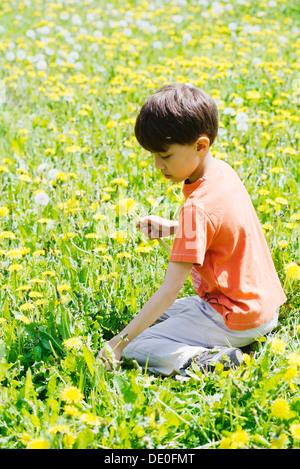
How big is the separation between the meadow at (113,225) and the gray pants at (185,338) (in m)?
0.07

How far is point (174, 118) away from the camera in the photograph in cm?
204

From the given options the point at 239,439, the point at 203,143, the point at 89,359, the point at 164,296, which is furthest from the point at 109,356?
the point at 203,143

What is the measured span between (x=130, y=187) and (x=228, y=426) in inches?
68.2

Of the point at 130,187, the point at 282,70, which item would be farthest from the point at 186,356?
the point at 282,70

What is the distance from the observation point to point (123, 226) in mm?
2869

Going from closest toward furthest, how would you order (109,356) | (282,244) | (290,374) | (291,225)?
1. (290,374)
2. (109,356)
3. (282,244)
4. (291,225)

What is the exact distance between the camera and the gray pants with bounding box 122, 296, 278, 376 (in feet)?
7.26

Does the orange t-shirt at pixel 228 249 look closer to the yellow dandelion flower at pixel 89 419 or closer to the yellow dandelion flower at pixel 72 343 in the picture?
the yellow dandelion flower at pixel 72 343

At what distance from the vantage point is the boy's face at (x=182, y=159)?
2109 millimetres

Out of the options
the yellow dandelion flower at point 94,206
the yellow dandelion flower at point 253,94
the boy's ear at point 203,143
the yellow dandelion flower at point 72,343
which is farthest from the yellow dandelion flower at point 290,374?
the yellow dandelion flower at point 253,94

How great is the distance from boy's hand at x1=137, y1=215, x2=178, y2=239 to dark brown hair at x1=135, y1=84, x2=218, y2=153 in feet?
1.36

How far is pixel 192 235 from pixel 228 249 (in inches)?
7.8

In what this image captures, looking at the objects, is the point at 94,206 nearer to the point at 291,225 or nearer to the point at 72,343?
the point at 291,225

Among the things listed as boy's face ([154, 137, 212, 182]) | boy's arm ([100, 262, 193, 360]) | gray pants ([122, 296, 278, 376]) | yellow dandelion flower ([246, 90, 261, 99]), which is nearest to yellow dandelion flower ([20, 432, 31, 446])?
boy's arm ([100, 262, 193, 360])
